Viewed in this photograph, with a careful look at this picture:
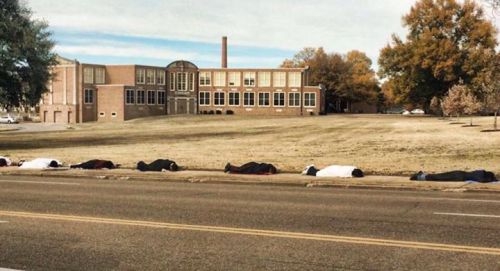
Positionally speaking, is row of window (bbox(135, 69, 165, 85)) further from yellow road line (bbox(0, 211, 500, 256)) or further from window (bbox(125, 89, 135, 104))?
yellow road line (bbox(0, 211, 500, 256))

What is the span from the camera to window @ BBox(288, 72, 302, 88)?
103375mm

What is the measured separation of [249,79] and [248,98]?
342 cm

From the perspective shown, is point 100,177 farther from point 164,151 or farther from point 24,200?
point 164,151

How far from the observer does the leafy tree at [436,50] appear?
77.2 m

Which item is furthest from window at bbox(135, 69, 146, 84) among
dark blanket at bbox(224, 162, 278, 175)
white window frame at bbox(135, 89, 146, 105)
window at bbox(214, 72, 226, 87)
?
dark blanket at bbox(224, 162, 278, 175)

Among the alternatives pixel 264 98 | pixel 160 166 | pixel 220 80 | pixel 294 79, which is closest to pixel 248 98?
pixel 264 98

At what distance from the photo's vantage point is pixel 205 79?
107 metres

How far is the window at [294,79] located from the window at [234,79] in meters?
9.17

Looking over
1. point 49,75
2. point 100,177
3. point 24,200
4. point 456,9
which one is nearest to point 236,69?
point 456,9

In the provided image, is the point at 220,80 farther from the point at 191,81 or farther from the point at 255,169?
the point at 255,169

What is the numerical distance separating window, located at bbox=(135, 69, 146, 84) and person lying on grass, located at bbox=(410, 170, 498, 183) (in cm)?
8683

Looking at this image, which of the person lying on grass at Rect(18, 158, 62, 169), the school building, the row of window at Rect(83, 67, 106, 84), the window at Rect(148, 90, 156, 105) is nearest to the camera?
the person lying on grass at Rect(18, 158, 62, 169)

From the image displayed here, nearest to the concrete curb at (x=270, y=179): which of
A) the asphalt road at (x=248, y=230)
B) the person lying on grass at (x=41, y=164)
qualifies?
the person lying on grass at (x=41, y=164)

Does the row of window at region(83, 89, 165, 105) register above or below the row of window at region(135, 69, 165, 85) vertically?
below
